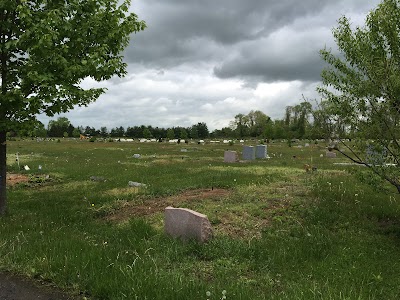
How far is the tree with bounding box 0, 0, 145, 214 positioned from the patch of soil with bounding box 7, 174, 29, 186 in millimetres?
6427

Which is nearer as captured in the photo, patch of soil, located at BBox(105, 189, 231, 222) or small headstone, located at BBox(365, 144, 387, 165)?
small headstone, located at BBox(365, 144, 387, 165)

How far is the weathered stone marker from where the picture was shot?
7.33 metres

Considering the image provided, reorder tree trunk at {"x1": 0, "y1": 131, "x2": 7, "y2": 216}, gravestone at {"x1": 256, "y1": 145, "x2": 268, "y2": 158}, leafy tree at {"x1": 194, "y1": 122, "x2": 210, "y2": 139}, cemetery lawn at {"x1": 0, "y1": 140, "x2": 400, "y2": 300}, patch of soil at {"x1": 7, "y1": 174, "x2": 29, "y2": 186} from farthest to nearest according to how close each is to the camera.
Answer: leafy tree at {"x1": 194, "y1": 122, "x2": 210, "y2": 139}
gravestone at {"x1": 256, "y1": 145, "x2": 268, "y2": 158}
patch of soil at {"x1": 7, "y1": 174, "x2": 29, "y2": 186}
tree trunk at {"x1": 0, "y1": 131, "x2": 7, "y2": 216}
cemetery lawn at {"x1": 0, "y1": 140, "x2": 400, "y2": 300}

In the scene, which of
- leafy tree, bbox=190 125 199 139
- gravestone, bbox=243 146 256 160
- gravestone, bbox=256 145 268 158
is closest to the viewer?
gravestone, bbox=243 146 256 160

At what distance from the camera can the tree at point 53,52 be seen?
8.67m

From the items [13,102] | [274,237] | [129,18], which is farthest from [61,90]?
[274,237]

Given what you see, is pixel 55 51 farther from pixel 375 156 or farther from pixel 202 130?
pixel 202 130

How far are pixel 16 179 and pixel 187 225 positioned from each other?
487 inches

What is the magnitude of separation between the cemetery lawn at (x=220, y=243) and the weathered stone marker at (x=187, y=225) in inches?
9.1

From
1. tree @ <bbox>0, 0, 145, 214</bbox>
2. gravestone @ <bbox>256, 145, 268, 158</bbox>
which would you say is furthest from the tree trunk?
gravestone @ <bbox>256, 145, 268, 158</bbox>

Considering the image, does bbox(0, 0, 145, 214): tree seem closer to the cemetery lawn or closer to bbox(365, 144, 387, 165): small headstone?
the cemetery lawn

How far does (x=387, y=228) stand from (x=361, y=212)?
1.04 meters

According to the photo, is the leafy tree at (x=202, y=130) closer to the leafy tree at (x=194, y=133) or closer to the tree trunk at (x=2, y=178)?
the leafy tree at (x=194, y=133)

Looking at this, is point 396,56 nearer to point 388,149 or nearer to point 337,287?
point 388,149
